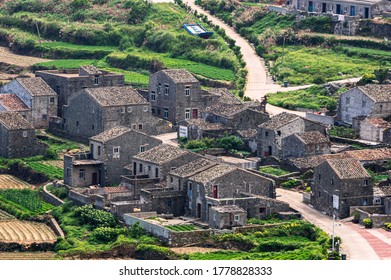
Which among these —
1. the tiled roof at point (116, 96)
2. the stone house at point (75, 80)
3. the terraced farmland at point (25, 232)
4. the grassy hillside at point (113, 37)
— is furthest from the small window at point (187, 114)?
the terraced farmland at point (25, 232)

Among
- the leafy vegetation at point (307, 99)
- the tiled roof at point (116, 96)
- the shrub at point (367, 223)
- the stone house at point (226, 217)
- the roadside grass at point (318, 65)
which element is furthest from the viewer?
Answer: the roadside grass at point (318, 65)

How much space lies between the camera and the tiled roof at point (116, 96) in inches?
4567

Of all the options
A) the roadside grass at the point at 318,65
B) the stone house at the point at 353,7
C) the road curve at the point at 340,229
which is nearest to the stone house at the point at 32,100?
the roadside grass at the point at 318,65

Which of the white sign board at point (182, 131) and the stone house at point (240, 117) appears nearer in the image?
the stone house at point (240, 117)

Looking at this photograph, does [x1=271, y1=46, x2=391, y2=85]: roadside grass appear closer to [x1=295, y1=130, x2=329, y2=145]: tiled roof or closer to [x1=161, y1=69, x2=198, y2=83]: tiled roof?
[x1=161, y1=69, x2=198, y2=83]: tiled roof

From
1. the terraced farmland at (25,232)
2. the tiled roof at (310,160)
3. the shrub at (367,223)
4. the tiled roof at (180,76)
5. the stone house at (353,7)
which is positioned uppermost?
the stone house at (353,7)

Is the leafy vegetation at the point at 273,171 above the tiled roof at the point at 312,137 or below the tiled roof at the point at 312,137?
below

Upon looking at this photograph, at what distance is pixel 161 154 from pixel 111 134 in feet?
17.0

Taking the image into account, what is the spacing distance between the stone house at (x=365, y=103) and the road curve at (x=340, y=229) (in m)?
14.1

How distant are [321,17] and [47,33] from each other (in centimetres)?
2502

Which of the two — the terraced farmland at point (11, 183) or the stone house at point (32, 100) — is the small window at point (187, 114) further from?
the terraced farmland at point (11, 183)

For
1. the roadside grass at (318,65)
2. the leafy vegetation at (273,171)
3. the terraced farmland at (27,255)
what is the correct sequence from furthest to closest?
the roadside grass at (318,65) → the leafy vegetation at (273,171) → the terraced farmland at (27,255)

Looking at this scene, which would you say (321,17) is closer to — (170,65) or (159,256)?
(170,65)

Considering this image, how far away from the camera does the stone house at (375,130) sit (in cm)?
11206
